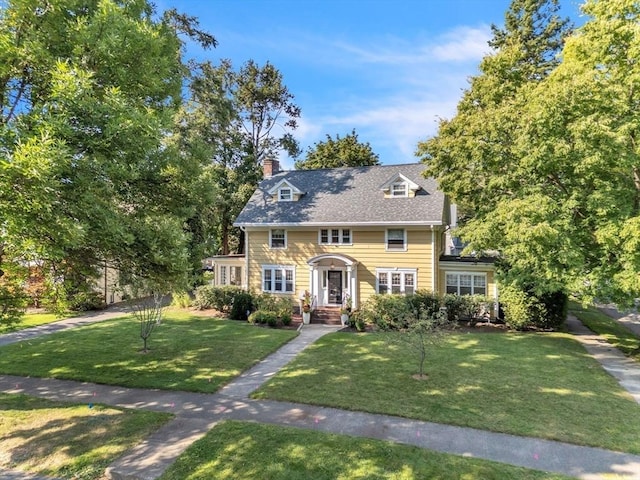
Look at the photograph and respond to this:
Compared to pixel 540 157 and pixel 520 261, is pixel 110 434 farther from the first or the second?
pixel 540 157

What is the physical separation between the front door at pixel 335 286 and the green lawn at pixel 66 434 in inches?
534

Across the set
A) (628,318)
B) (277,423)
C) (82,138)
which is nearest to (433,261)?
(628,318)

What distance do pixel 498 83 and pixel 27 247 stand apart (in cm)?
1828

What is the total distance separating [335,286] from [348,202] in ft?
16.6

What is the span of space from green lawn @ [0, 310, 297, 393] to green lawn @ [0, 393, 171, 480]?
→ 178 centimetres

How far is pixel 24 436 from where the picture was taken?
8.12 metres

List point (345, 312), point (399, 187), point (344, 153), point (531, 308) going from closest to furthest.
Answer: point (531, 308) → point (345, 312) → point (399, 187) → point (344, 153)

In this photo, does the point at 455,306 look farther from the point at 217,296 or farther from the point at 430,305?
the point at 217,296

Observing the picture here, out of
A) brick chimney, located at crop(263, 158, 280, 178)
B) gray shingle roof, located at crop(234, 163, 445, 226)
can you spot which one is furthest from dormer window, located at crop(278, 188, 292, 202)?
brick chimney, located at crop(263, 158, 280, 178)

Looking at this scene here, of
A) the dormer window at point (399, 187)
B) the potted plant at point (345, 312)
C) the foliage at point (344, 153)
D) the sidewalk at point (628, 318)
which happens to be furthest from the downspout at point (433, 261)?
the foliage at point (344, 153)

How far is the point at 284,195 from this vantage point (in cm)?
2453

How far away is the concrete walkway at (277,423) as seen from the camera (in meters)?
6.87

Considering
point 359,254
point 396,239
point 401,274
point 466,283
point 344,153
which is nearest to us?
point 466,283

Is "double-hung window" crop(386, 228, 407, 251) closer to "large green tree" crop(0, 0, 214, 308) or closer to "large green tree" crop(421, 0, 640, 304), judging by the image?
"large green tree" crop(421, 0, 640, 304)
